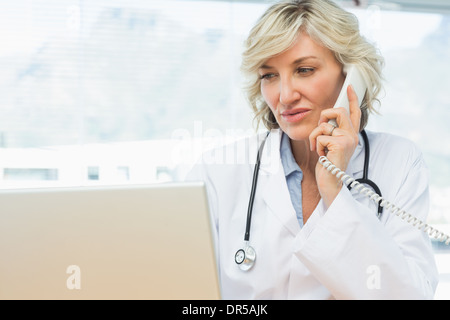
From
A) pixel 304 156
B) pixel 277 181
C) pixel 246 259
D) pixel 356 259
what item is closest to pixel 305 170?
pixel 304 156

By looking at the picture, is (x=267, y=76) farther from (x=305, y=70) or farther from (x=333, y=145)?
(x=333, y=145)

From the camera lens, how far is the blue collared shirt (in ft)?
4.41

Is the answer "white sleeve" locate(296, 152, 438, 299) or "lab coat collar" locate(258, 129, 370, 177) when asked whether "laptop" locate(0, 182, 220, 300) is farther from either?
"lab coat collar" locate(258, 129, 370, 177)

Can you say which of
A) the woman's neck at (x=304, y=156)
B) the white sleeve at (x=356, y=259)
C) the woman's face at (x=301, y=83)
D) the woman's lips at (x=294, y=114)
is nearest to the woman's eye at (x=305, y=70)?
the woman's face at (x=301, y=83)

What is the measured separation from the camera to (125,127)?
2918 mm

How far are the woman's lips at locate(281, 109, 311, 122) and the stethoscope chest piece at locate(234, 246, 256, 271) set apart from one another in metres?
0.41

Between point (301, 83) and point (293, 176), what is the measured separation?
0.30 metres

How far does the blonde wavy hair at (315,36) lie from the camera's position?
51.5 inches

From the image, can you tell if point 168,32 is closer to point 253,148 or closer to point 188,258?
point 253,148

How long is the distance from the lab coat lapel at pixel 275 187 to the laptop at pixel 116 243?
0.60 m

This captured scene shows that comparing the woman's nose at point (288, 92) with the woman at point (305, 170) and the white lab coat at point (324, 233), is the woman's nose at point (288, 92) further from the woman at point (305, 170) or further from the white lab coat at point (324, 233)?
the white lab coat at point (324, 233)

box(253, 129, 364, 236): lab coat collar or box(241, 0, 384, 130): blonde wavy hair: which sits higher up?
box(241, 0, 384, 130): blonde wavy hair

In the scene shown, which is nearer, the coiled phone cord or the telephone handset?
the coiled phone cord

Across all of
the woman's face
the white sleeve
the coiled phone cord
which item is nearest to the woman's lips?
the woman's face
